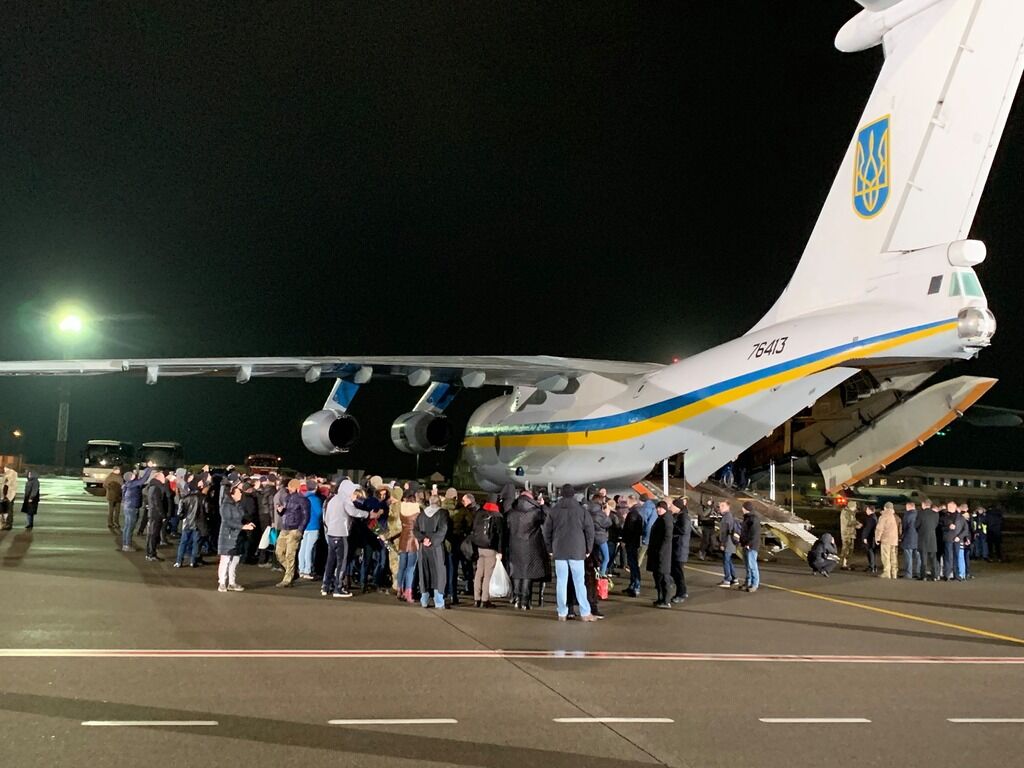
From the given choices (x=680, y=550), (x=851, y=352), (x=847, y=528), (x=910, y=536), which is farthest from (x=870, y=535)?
(x=680, y=550)

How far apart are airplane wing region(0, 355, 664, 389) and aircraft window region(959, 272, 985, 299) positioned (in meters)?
5.96

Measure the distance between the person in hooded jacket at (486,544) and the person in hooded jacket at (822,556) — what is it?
21.4ft

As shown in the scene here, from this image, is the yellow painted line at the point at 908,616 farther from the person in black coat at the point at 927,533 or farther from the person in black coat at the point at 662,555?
the person in black coat at the point at 927,533

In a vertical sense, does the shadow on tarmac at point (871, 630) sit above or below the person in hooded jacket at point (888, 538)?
below

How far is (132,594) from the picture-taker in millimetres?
10508

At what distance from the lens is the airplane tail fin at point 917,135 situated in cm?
1041

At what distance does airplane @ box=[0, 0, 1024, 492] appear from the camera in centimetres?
1071

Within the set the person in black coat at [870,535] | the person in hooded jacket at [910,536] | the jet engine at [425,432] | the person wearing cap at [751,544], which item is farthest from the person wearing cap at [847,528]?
the jet engine at [425,432]

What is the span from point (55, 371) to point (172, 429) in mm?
55415

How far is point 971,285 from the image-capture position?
10758mm

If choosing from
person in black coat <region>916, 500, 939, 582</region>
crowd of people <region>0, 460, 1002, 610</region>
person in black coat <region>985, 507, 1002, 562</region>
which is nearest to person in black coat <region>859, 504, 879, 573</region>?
crowd of people <region>0, 460, 1002, 610</region>

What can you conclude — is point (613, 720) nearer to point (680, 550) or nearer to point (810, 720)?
point (810, 720)

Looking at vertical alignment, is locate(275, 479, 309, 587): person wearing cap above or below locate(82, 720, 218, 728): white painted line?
above

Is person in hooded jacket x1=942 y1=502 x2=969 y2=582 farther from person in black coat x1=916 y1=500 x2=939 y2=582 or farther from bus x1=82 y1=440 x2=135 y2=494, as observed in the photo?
bus x1=82 y1=440 x2=135 y2=494
